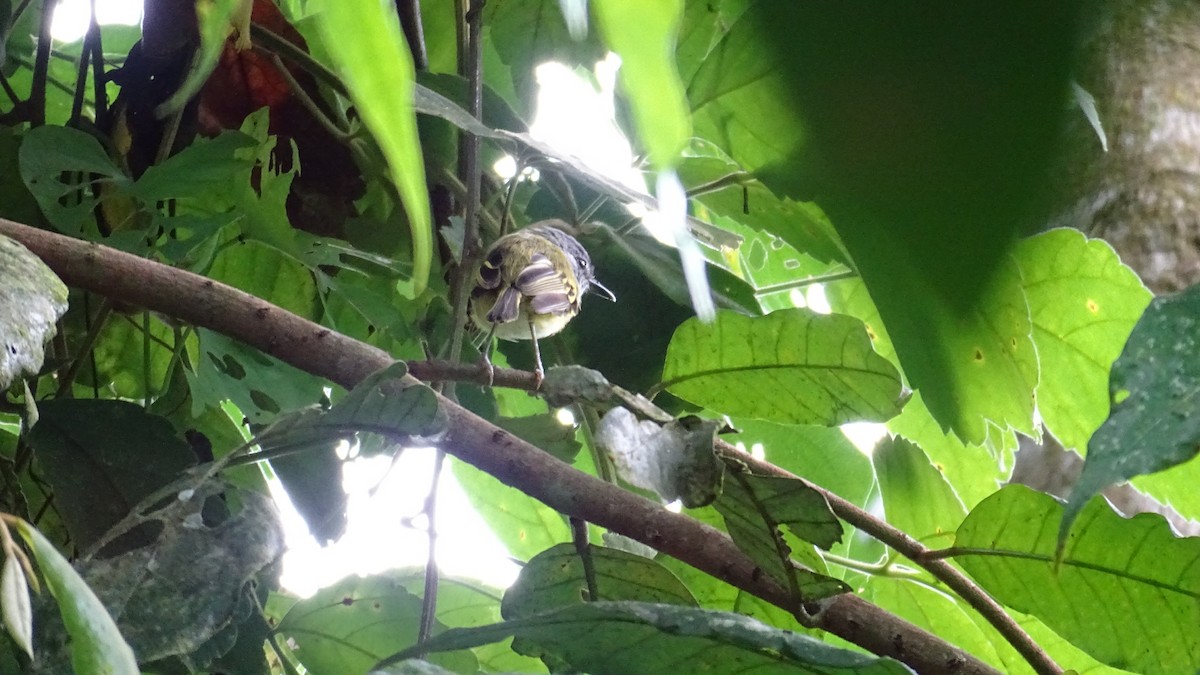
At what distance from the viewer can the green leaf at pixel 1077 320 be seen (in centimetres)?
68

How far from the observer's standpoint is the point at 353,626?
67 centimetres

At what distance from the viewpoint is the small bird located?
0.76 m

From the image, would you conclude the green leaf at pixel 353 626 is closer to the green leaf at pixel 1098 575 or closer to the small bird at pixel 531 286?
the small bird at pixel 531 286

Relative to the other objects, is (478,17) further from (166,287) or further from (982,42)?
(982,42)

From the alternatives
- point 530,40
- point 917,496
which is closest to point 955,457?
point 917,496

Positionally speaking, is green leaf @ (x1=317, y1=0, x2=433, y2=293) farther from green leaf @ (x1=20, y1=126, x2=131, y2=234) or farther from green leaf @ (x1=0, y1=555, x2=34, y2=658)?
green leaf @ (x1=20, y1=126, x2=131, y2=234)

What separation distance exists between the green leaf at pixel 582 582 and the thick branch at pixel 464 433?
0.08 meters

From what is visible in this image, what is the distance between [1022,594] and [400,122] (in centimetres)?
49

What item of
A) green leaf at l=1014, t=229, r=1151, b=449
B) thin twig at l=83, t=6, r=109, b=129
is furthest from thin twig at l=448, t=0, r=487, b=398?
green leaf at l=1014, t=229, r=1151, b=449

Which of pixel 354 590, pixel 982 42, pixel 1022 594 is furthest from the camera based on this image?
pixel 354 590

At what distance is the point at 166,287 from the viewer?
0.47 meters

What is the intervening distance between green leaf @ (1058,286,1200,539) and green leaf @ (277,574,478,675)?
0.50m

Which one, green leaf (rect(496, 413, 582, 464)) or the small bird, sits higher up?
the small bird

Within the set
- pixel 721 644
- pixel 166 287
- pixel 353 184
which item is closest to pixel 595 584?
pixel 721 644
